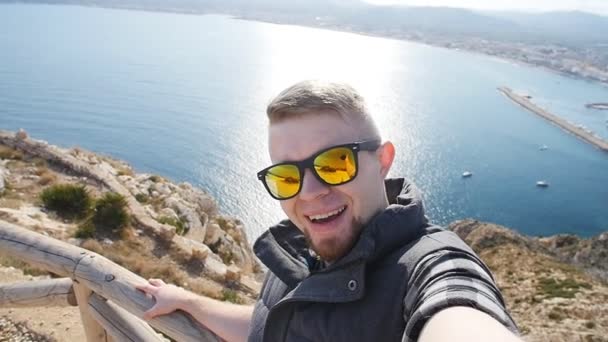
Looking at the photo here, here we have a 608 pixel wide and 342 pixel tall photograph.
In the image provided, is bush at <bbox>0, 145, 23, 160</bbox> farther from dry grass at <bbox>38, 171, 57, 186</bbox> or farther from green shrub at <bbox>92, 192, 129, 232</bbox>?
green shrub at <bbox>92, 192, 129, 232</bbox>

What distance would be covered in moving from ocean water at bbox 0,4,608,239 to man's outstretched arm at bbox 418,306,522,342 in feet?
77.1

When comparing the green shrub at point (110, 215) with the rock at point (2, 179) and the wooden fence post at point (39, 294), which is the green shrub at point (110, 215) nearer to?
Result: the rock at point (2, 179)

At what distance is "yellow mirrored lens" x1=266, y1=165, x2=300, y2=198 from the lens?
5.05 ft

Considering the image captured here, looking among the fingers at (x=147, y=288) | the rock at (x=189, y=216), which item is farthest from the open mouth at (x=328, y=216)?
the rock at (x=189, y=216)

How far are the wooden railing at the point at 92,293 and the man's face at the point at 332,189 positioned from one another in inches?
30.5

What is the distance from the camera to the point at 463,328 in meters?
0.95

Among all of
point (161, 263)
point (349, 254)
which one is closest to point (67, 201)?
point (161, 263)

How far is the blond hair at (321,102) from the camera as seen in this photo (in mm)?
1451

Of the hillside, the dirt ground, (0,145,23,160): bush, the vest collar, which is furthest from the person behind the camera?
(0,145,23,160): bush

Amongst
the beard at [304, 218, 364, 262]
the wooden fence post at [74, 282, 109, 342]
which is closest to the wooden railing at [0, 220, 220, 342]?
the wooden fence post at [74, 282, 109, 342]

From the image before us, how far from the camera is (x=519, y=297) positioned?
26.4m

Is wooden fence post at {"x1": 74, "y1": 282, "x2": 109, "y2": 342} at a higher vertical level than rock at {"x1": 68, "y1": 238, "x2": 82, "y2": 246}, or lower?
higher

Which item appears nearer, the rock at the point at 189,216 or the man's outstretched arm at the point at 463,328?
the man's outstretched arm at the point at 463,328

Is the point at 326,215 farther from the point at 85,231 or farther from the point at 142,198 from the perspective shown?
the point at 142,198
